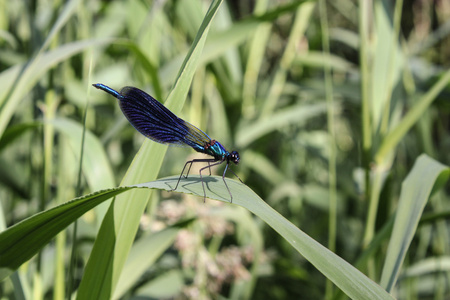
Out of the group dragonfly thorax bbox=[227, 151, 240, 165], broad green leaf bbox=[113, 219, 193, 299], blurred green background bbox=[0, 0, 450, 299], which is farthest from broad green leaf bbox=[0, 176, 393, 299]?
dragonfly thorax bbox=[227, 151, 240, 165]

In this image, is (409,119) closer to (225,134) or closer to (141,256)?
(141,256)

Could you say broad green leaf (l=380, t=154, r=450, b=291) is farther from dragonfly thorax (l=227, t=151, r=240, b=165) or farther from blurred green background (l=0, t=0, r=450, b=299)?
dragonfly thorax (l=227, t=151, r=240, b=165)

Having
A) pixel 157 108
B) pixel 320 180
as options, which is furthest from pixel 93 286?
pixel 320 180

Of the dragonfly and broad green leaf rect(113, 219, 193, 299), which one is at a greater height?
the dragonfly

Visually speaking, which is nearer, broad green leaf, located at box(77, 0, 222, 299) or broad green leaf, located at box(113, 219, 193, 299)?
broad green leaf, located at box(77, 0, 222, 299)

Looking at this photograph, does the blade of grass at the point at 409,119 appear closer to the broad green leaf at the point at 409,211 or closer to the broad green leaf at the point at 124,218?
the broad green leaf at the point at 409,211

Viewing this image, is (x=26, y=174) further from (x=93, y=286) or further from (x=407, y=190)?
(x=407, y=190)
